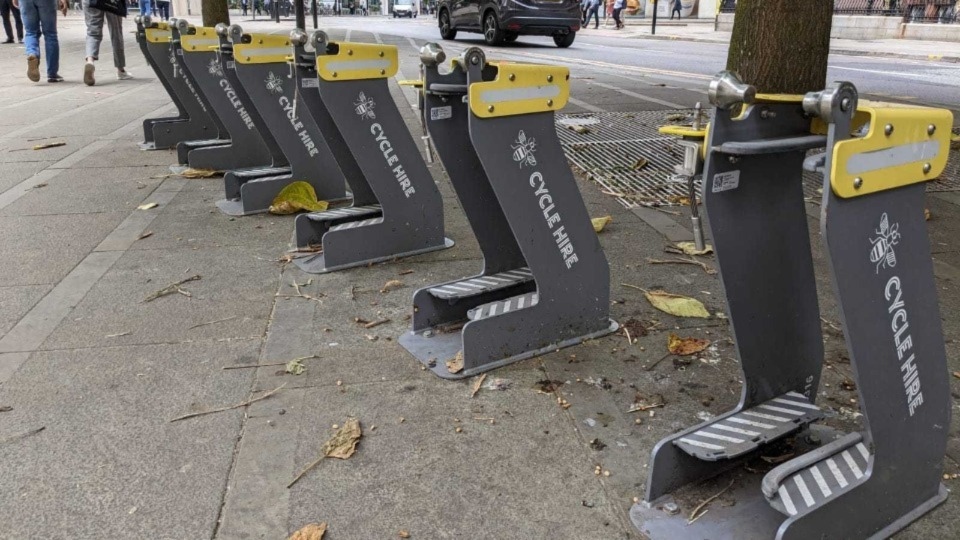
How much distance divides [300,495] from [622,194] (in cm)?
418

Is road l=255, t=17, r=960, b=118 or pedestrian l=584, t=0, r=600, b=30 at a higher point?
pedestrian l=584, t=0, r=600, b=30

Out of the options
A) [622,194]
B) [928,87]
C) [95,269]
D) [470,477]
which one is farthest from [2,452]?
[928,87]

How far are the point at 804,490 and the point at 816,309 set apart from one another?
77cm

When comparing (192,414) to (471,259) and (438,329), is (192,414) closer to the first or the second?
(438,329)

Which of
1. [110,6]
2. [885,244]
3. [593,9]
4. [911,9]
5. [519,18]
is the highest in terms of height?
[593,9]

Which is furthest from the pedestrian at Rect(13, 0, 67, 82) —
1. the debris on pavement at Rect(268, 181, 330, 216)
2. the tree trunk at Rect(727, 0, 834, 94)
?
the tree trunk at Rect(727, 0, 834, 94)

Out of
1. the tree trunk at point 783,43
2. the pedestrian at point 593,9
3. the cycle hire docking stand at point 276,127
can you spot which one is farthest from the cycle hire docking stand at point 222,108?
the pedestrian at point 593,9

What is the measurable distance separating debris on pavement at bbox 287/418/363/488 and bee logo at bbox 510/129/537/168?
1.27 m

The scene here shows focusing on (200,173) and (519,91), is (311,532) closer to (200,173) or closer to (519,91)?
(519,91)

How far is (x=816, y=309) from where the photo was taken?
275cm

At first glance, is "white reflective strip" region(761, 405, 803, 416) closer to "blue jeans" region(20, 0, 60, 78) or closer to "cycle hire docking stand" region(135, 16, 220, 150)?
"cycle hire docking stand" region(135, 16, 220, 150)

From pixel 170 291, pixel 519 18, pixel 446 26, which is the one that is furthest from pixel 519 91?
pixel 446 26

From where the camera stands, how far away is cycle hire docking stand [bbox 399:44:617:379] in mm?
3221

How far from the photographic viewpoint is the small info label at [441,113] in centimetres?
365
